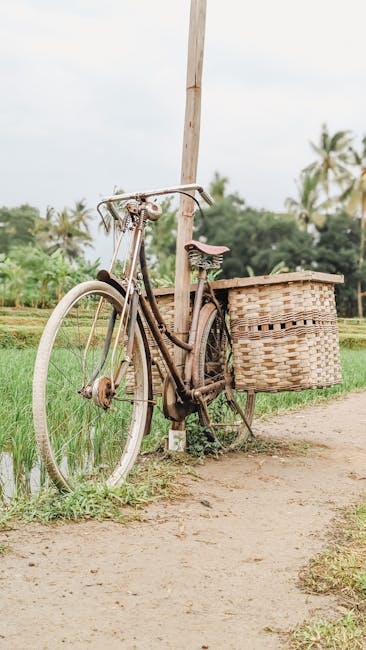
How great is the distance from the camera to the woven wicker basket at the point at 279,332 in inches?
152

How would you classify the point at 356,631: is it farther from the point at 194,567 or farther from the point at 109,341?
the point at 109,341

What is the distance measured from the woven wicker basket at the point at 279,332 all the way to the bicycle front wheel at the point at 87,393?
58 cm

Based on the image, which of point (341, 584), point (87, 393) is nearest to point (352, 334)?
point (87, 393)

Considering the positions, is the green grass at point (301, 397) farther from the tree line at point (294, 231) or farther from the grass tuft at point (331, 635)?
the tree line at point (294, 231)

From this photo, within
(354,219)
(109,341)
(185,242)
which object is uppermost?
(354,219)

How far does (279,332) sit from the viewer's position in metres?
3.90

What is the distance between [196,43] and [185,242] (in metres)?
0.98

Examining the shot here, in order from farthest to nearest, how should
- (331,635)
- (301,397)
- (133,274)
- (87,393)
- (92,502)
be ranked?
(301,397) < (133,274) < (87,393) < (92,502) < (331,635)

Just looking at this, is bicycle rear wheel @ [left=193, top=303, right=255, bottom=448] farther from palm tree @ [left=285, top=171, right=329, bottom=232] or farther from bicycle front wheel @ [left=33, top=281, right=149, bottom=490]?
palm tree @ [left=285, top=171, right=329, bottom=232]

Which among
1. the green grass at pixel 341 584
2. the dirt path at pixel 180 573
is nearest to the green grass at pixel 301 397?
the dirt path at pixel 180 573

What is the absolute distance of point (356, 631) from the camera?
2039mm

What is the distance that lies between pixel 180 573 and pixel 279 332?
1707 millimetres

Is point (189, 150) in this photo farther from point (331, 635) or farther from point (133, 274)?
point (331, 635)

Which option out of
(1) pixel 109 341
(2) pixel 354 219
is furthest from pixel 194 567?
(2) pixel 354 219
